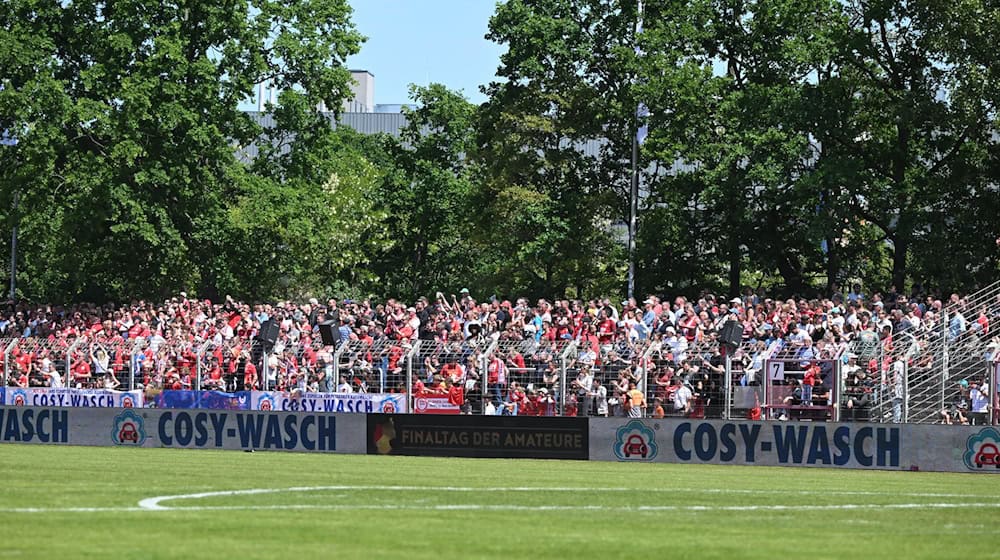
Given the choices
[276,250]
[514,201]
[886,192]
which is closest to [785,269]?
[886,192]

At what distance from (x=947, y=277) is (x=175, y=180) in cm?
2819

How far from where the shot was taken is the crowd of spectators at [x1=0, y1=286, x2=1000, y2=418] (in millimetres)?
30453

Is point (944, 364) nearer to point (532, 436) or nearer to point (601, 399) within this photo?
point (601, 399)

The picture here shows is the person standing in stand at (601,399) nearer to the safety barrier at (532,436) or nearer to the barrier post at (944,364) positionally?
the safety barrier at (532,436)

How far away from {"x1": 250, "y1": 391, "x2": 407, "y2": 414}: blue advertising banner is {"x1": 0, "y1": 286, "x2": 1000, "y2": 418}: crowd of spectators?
388 mm

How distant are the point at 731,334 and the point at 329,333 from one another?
1079 centimetres

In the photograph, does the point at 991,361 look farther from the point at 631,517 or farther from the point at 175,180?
the point at 175,180

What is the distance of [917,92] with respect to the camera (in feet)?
145

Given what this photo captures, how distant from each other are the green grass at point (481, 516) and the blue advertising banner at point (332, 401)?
12257 millimetres

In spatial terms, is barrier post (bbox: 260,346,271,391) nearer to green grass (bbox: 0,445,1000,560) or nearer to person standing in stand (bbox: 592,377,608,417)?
person standing in stand (bbox: 592,377,608,417)

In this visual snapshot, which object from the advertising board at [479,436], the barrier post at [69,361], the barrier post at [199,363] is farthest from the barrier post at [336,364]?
the barrier post at [69,361]

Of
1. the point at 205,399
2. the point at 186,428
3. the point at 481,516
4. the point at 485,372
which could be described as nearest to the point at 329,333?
→ the point at 205,399

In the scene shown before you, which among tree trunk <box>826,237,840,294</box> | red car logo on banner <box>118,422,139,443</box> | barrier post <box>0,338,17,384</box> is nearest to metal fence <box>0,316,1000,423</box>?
barrier post <box>0,338,17,384</box>

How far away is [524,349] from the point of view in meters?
33.8
